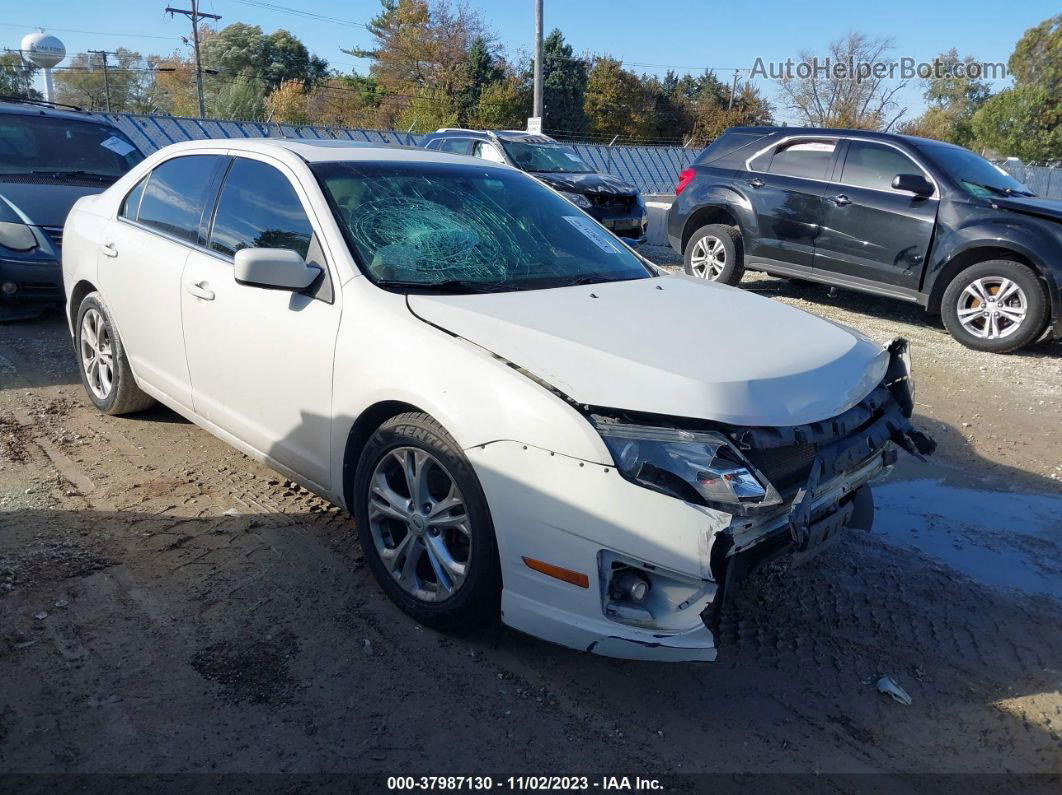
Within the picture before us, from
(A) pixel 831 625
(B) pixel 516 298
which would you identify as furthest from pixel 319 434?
(A) pixel 831 625

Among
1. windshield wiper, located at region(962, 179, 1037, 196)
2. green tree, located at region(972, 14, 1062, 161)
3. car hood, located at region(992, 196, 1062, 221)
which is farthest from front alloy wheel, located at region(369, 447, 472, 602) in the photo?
green tree, located at region(972, 14, 1062, 161)

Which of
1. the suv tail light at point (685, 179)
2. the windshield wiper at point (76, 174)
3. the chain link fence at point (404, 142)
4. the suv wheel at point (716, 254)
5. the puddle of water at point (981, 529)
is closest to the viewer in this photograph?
the puddle of water at point (981, 529)

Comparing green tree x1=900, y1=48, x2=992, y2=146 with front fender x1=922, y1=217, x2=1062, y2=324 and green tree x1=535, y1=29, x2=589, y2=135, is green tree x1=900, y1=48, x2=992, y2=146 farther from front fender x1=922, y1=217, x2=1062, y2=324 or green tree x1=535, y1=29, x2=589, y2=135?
front fender x1=922, y1=217, x2=1062, y2=324

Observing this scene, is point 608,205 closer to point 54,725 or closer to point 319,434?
point 319,434

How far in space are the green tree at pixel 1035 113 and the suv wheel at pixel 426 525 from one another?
51.3 meters

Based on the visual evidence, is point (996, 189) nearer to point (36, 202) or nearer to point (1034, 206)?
point (1034, 206)

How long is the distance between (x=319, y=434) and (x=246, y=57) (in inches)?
2823

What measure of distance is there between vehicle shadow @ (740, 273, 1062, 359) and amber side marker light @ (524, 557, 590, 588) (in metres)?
6.78

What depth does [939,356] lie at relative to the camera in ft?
24.9

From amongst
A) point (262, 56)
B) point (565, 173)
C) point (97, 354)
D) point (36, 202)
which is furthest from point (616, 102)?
point (97, 354)

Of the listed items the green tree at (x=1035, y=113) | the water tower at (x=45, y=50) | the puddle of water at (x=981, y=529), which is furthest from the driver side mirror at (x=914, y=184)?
the green tree at (x=1035, y=113)

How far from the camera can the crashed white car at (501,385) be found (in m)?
2.60

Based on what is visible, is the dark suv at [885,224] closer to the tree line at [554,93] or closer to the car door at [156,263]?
the car door at [156,263]

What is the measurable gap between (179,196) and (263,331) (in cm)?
130
